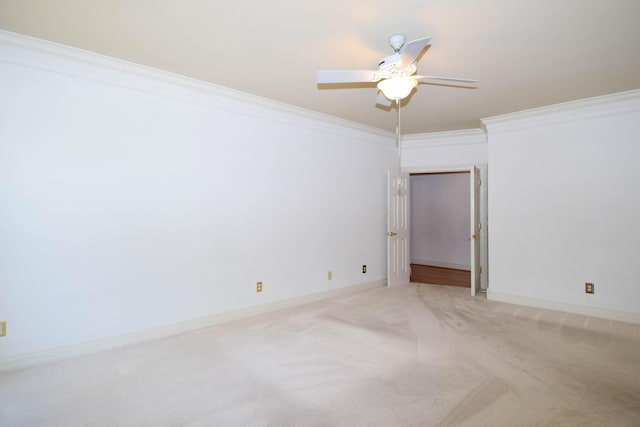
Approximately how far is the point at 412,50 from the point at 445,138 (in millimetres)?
4176

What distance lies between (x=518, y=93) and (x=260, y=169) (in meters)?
3.20

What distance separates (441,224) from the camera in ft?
28.8

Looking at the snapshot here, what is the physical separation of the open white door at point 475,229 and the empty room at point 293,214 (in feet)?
0.21

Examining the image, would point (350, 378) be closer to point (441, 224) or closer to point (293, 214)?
point (293, 214)

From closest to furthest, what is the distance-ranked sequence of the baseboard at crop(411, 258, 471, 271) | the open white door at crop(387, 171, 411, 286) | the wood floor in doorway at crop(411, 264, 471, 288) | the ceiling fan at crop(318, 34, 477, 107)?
the ceiling fan at crop(318, 34, 477, 107)
the open white door at crop(387, 171, 411, 286)
the wood floor in doorway at crop(411, 264, 471, 288)
the baseboard at crop(411, 258, 471, 271)

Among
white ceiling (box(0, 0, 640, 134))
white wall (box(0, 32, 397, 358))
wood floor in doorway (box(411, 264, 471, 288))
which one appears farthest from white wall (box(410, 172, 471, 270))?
white ceiling (box(0, 0, 640, 134))

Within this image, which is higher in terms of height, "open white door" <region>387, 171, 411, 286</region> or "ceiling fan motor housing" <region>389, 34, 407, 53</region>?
"ceiling fan motor housing" <region>389, 34, 407, 53</region>

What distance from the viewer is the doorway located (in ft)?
27.4

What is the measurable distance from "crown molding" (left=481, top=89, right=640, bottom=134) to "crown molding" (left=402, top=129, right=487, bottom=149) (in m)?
0.51

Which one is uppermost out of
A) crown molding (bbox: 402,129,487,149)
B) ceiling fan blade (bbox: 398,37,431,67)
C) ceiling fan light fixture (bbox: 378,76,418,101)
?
crown molding (bbox: 402,129,487,149)

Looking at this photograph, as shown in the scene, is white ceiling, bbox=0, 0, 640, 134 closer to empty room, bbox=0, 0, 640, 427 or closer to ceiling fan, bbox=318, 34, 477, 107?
empty room, bbox=0, 0, 640, 427

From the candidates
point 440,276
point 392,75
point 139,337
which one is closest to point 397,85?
point 392,75

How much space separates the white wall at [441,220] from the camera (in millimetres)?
8422

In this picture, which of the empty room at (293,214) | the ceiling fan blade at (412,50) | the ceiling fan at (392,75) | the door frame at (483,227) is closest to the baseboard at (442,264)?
the door frame at (483,227)
